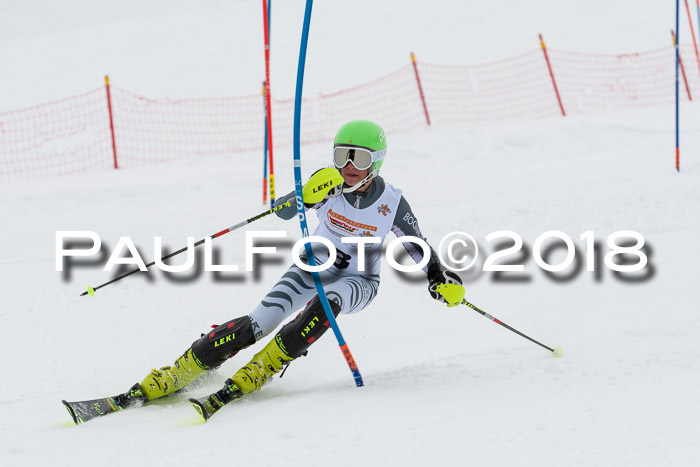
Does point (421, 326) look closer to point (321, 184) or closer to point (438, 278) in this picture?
point (438, 278)

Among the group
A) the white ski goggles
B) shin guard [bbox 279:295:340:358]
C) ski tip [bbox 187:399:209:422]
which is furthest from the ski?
the white ski goggles

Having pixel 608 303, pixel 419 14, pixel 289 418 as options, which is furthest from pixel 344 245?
pixel 419 14

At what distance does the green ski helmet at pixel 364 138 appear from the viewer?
3.60m

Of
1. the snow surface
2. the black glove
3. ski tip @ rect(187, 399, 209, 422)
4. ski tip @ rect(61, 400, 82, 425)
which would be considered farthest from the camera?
the black glove

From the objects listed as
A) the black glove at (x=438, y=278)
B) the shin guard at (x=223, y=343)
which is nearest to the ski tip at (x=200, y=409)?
the shin guard at (x=223, y=343)

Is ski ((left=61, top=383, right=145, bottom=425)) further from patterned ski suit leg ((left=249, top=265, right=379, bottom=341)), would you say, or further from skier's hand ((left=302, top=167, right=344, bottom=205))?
skier's hand ((left=302, top=167, right=344, bottom=205))

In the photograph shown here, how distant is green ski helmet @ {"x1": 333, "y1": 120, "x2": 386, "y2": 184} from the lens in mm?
3596

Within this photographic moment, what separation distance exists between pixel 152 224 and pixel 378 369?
3756 mm

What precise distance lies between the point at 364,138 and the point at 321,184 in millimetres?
387

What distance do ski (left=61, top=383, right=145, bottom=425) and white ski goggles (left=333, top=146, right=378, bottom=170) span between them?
1.61m

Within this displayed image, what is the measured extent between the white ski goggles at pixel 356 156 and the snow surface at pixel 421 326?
3.80 ft

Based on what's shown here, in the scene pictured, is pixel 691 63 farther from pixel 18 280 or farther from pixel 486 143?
pixel 18 280

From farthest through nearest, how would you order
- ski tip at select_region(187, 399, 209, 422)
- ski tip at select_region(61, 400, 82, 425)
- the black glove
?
the black glove
ski tip at select_region(61, 400, 82, 425)
ski tip at select_region(187, 399, 209, 422)

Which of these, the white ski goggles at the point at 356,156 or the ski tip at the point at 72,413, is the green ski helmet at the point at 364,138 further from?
the ski tip at the point at 72,413
